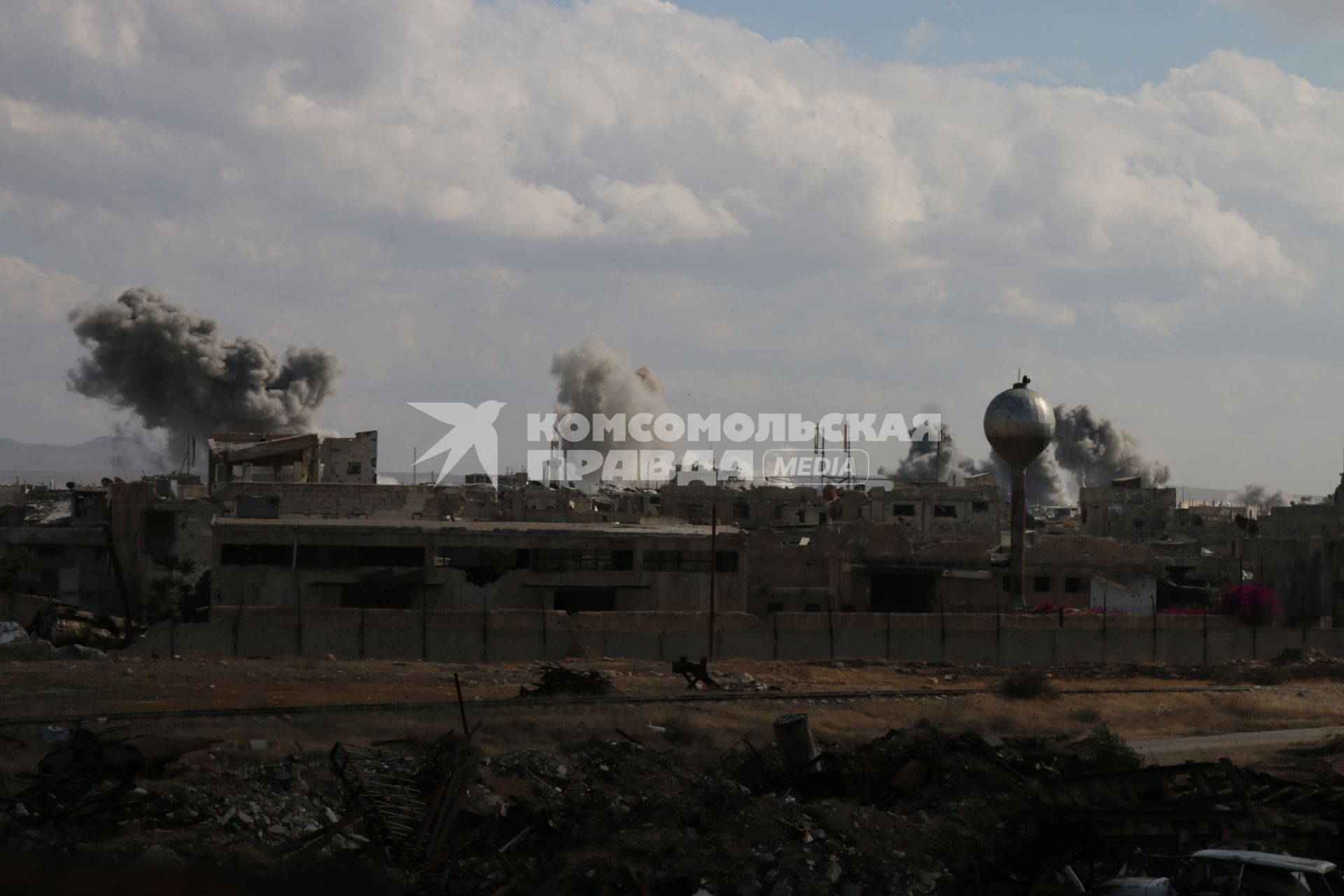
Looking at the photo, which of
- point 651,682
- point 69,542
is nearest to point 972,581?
point 651,682

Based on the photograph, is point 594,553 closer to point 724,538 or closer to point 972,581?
point 724,538

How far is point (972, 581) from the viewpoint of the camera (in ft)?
171

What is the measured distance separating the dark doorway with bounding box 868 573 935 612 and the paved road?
95.2ft

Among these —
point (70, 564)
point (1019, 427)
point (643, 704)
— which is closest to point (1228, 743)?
point (643, 704)

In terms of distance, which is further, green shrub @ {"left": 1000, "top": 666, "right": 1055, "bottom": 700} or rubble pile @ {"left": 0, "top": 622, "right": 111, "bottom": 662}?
rubble pile @ {"left": 0, "top": 622, "right": 111, "bottom": 662}

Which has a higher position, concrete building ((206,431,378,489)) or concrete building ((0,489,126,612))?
concrete building ((206,431,378,489))

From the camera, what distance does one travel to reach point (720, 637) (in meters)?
34.1

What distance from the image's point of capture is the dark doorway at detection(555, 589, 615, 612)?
141 feet

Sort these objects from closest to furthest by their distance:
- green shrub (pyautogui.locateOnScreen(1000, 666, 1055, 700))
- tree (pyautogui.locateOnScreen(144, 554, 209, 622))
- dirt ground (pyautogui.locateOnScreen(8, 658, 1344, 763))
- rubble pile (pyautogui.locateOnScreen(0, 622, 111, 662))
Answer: dirt ground (pyautogui.locateOnScreen(8, 658, 1344, 763)), green shrub (pyautogui.locateOnScreen(1000, 666, 1055, 700)), rubble pile (pyautogui.locateOnScreen(0, 622, 111, 662)), tree (pyautogui.locateOnScreen(144, 554, 209, 622))

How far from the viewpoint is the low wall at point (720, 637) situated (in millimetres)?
32062

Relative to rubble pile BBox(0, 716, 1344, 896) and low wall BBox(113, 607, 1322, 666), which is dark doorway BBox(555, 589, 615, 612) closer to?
low wall BBox(113, 607, 1322, 666)

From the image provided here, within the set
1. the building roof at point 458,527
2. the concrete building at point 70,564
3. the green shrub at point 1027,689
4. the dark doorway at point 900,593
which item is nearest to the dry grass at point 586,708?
the green shrub at point 1027,689

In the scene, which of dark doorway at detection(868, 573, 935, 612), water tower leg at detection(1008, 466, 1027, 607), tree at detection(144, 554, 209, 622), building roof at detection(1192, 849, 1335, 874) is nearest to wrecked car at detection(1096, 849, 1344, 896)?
building roof at detection(1192, 849, 1335, 874)

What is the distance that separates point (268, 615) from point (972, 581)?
2719cm
